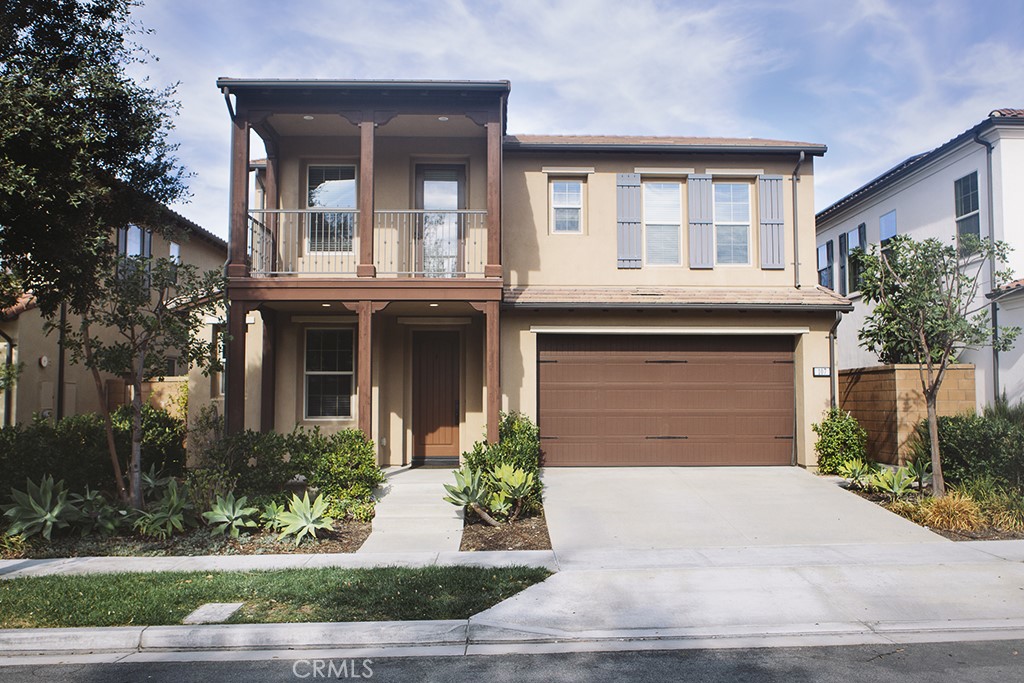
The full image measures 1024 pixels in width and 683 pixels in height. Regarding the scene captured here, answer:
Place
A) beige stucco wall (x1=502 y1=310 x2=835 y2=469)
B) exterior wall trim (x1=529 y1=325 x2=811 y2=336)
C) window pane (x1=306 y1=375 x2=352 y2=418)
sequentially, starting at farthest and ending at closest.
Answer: window pane (x1=306 y1=375 x2=352 y2=418) < exterior wall trim (x1=529 y1=325 x2=811 y2=336) < beige stucco wall (x1=502 y1=310 x2=835 y2=469)

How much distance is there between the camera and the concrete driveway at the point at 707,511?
901cm

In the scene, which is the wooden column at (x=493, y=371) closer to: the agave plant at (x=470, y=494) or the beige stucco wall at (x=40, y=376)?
the agave plant at (x=470, y=494)

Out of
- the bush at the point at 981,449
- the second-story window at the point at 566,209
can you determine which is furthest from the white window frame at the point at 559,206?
the bush at the point at 981,449

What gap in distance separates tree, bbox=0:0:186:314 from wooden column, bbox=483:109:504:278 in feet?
15.0

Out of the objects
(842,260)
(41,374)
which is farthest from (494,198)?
(842,260)

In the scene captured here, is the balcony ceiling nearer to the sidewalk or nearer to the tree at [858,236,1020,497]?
the tree at [858,236,1020,497]

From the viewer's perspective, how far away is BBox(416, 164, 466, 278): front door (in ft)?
43.1

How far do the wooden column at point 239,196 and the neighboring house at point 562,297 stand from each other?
1.75ft

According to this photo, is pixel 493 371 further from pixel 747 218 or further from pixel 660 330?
pixel 747 218

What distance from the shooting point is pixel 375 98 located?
1191 centimetres

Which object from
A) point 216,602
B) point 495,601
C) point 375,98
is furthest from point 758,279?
point 216,602

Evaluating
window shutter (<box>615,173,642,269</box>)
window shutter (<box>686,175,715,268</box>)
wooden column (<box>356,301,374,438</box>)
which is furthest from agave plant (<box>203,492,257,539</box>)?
window shutter (<box>686,175,715,268</box>)

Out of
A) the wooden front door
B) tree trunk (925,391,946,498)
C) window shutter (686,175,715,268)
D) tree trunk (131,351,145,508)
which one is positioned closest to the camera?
tree trunk (131,351,145,508)

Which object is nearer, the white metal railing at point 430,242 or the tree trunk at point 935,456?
the tree trunk at point 935,456
